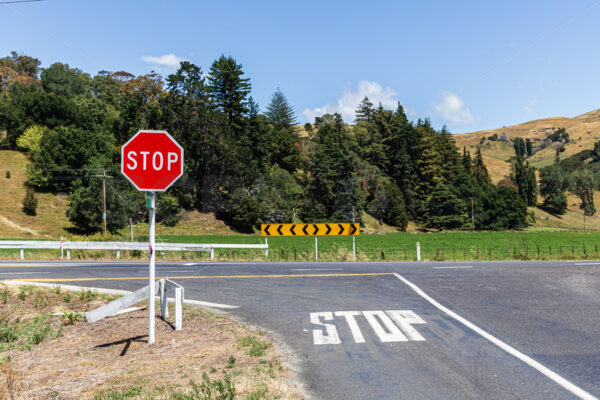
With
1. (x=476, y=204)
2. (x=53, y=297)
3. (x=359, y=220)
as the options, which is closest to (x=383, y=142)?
(x=476, y=204)

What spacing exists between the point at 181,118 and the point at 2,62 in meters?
85.5

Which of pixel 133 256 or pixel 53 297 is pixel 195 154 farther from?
pixel 53 297

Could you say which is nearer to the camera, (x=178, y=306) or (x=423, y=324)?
(x=178, y=306)

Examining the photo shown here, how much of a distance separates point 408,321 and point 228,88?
88378mm

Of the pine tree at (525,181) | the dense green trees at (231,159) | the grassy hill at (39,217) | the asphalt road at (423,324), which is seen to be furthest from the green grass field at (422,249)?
the pine tree at (525,181)

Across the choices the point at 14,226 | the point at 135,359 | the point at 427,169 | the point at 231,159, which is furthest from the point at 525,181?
the point at 135,359

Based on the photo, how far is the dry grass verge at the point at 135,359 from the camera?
17.0 ft

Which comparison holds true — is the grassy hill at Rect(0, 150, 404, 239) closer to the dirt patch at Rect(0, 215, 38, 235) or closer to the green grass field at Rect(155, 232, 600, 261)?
the dirt patch at Rect(0, 215, 38, 235)

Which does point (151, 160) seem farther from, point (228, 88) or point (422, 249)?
point (228, 88)

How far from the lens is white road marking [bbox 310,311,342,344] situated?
7.36 metres

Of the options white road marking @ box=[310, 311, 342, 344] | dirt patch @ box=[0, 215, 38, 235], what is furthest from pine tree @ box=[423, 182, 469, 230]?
white road marking @ box=[310, 311, 342, 344]

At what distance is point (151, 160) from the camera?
24.2ft

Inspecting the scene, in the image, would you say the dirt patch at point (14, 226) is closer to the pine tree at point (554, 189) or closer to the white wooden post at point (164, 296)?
the white wooden post at point (164, 296)

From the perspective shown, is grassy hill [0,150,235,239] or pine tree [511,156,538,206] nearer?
grassy hill [0,150,235,239]
